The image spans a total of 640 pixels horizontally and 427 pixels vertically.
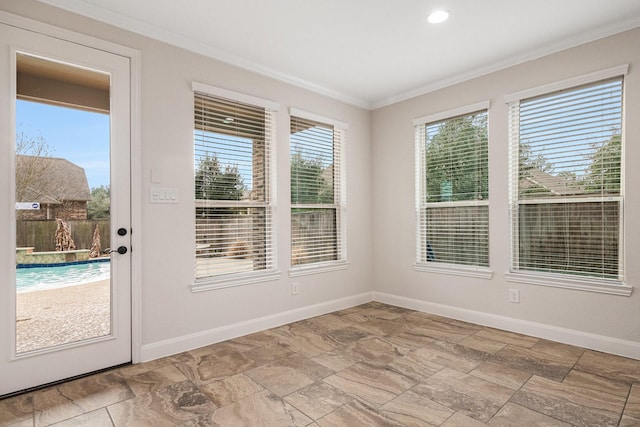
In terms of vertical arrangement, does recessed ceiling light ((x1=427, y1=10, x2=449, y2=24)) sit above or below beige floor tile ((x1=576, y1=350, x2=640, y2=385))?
above

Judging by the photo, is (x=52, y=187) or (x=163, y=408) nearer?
(x=163, y=408)

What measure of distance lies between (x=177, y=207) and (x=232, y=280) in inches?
34.7

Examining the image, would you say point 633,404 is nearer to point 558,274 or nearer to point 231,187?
point 558,274

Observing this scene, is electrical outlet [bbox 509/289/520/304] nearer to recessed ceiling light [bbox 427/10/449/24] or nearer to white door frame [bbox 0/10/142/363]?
recessed ceiling light [bbox 427/10/449/24]

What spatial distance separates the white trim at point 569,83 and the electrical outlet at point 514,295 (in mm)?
1879

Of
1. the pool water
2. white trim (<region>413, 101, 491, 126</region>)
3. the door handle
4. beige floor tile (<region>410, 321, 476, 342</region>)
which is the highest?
white trim (<region>413, 101, 491, 126</region>)

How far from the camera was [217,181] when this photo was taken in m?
3.41

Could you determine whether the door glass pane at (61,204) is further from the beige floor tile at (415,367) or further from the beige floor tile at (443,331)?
the beige floor tile at (443,331)

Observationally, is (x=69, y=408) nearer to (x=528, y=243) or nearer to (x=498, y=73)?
(x=528, y=243)

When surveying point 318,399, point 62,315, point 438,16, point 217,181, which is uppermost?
point 438,16

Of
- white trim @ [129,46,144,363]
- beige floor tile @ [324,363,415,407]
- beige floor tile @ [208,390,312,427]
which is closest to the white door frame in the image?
white trim @ [129,46,144,363]

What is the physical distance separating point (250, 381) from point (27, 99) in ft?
8.15

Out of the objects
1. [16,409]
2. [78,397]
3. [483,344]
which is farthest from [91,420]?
[483,344]

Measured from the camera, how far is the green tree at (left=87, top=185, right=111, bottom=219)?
2.71m
